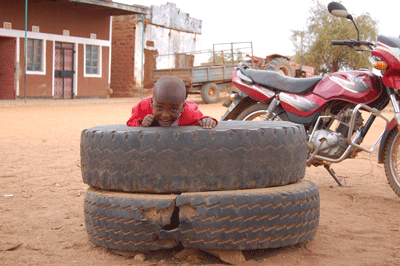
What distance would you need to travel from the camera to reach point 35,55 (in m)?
17.2

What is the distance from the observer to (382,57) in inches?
150

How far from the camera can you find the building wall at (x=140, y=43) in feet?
73.5

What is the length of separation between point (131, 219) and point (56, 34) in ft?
56.0

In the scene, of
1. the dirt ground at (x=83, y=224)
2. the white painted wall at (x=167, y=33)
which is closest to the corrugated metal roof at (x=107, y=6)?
the white painted wall at (x=167, y=33)

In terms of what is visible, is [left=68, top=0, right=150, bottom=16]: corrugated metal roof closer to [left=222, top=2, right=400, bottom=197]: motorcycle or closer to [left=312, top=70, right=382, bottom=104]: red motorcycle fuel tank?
[left=222, top=2, right=400, bottom=197]: motorcycle

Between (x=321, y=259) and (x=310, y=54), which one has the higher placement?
(x=310, y=54)

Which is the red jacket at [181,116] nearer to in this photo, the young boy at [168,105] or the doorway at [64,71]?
the young boy at [168,105]

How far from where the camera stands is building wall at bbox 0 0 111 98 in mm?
16250

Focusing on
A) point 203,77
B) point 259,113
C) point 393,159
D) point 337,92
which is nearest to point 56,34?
point 203,77

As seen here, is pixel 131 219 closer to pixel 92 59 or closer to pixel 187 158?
pixel 187 158

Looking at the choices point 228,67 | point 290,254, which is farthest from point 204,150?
point 228,67

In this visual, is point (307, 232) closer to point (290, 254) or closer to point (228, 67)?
point (290, 254)

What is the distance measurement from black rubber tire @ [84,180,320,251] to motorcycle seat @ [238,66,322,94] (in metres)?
2.12

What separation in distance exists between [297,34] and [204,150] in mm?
29968
